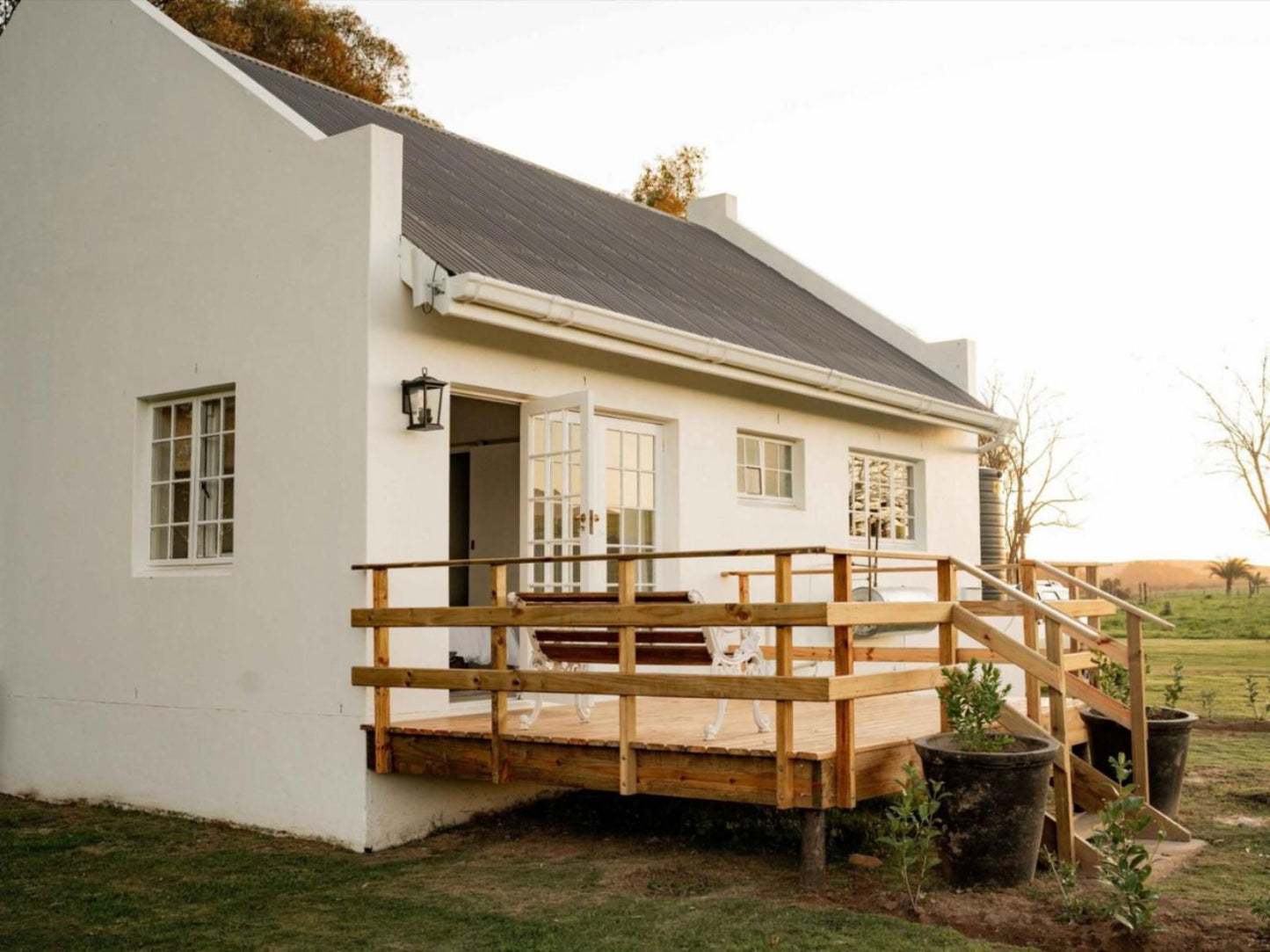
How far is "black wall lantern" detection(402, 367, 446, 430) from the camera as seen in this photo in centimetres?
743

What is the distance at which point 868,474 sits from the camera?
1220 centimetres

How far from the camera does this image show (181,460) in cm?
868

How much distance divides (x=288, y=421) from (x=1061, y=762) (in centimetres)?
485

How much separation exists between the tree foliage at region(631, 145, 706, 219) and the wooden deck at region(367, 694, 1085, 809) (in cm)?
2255

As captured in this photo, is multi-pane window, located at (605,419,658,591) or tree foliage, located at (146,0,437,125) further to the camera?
tree foliage, located at (146,0,437,125)

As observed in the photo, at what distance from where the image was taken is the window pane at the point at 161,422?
29.0ft

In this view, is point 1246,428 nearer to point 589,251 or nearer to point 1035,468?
point 1035,468

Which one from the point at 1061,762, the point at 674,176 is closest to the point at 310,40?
the point at 674,176

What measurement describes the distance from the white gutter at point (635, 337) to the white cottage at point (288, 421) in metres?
0.03

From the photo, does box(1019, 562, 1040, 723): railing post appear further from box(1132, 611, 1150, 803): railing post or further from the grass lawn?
the grass lawn

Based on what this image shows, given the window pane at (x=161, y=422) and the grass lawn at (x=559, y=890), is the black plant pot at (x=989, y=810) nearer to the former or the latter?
Result: the grass lawn at (x=559, y=890)

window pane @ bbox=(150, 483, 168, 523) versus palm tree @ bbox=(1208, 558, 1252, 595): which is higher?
window pane @ bbox=(150, 483, 168, 523)

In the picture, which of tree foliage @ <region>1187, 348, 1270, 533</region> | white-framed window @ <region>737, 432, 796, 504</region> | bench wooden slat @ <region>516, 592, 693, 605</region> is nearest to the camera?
bench wooden slat @ <region>516, 592, 693, 605</region>

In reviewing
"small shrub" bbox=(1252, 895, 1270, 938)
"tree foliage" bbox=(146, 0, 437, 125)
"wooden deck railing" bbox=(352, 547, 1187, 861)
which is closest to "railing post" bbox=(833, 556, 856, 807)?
"wooden deck railing" bbox=(352, 547, 1187, 861)
